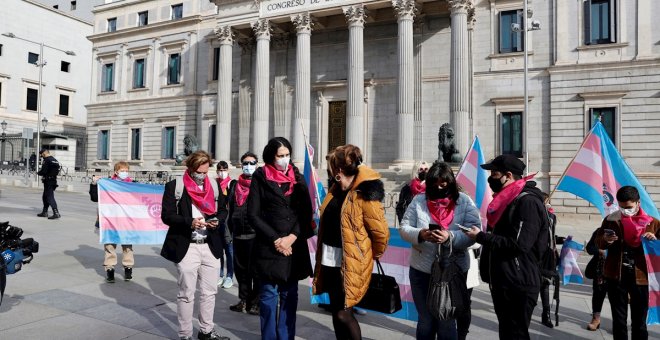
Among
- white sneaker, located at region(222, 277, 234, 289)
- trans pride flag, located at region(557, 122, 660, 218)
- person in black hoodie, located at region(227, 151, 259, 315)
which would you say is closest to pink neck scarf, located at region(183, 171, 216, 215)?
person in black hoodie, located at region(227, 151, 259, 315)

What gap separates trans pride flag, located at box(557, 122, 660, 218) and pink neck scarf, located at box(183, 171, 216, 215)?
193 inches

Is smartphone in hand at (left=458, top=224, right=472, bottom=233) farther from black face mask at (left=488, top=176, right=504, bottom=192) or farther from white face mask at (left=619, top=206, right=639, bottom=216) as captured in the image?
white face mask at (left=619, top=206, right=639, bottom=216)

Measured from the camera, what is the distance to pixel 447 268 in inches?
144

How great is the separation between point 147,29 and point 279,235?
36.9 meters

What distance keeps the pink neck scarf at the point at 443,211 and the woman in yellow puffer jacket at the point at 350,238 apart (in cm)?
49

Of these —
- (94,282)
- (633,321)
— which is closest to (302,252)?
(633,321)

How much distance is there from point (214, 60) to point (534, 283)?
32444mm

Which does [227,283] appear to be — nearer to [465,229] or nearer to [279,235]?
[279,235]

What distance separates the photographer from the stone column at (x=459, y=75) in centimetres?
2280

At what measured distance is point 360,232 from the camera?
3.61m

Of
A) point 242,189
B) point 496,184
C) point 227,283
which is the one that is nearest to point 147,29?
point 227,283

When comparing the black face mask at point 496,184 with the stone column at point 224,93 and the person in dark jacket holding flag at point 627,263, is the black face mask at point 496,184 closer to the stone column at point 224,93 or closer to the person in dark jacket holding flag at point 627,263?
the person in dark jacket holding flag at point 627,263

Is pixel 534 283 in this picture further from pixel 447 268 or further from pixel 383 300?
pixel 383 300

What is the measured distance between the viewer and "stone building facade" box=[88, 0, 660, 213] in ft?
71.3
